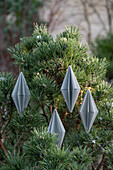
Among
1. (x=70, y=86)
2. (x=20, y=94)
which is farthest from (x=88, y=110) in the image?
(x=20, y=94)

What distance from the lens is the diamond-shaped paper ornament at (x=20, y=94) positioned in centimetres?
78

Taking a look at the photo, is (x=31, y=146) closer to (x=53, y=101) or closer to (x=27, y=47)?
(x=53, y=101)

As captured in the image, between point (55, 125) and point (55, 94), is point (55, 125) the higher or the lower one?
the lower one

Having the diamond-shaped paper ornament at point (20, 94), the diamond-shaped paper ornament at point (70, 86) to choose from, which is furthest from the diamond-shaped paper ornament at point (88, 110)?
the diamond-shaped paper ornament at point (20, 94)

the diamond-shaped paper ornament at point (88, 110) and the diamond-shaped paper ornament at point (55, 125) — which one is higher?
the diamond-shaped paper ornament at point (88, 110)

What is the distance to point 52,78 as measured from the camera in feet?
2.70

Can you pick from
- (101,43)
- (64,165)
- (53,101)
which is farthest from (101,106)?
(101,43)

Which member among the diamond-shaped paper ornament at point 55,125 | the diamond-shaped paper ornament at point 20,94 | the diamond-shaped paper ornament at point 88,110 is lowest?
the diamond-shaped paper ornament at point 55,125

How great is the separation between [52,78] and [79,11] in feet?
18.3

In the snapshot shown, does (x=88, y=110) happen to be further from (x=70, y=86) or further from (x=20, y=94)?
(x=20, y=94)

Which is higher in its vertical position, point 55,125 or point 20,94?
point 20,94

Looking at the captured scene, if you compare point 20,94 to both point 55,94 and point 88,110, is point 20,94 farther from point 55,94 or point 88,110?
point 88,110

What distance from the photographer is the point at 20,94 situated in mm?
784

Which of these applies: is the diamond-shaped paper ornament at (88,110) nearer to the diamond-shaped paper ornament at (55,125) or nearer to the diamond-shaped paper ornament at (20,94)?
the diamond-shaped paper ornament at (55,125)
